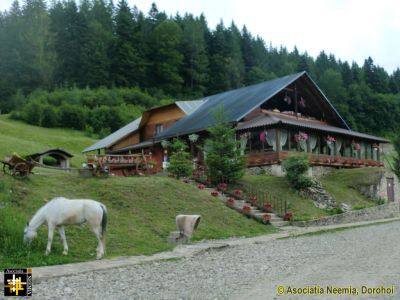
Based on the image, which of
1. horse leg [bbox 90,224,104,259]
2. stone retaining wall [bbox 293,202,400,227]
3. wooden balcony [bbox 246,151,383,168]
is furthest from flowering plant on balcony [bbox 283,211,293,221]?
horse leg [bbox 90,224,104,259]

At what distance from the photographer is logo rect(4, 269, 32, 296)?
370 inches

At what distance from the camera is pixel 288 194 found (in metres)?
27.6

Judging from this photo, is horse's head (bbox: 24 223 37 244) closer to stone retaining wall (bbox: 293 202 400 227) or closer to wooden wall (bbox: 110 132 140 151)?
stone retaining wall (bbox: 293 202 400 227)

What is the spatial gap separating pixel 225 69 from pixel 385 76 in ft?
135

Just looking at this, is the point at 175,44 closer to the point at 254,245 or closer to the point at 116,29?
the point at 116,29

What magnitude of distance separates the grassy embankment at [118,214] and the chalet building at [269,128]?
8896 millimetres

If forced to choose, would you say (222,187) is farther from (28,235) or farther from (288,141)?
(28,235)

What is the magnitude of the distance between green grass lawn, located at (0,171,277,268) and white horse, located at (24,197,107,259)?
390 millimetres

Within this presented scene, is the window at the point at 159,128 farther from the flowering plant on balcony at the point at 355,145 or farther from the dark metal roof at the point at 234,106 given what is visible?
the flowering plant on balcony at the point at 355,145

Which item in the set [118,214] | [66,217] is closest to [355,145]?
[118,214]

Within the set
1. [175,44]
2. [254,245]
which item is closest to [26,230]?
[254,245]

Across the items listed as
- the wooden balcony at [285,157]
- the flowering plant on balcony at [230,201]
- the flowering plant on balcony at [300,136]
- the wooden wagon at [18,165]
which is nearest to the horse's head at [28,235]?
the wooden wagon at [18,165]

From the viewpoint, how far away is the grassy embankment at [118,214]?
13.8 meters

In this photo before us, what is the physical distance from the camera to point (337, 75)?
97500 millimetres
